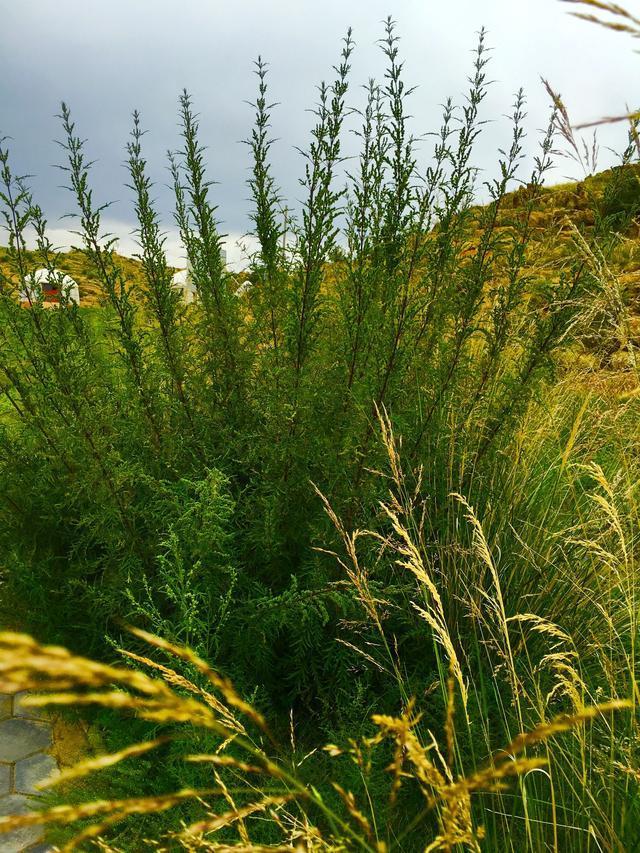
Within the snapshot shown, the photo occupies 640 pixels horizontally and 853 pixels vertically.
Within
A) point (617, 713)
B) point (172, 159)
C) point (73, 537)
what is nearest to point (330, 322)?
point (172, 159)

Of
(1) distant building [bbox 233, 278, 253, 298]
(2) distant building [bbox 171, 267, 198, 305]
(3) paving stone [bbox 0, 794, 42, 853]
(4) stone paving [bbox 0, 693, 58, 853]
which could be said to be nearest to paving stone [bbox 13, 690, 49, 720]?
(4) stone paving [bbox 0, 693, 58, 853]

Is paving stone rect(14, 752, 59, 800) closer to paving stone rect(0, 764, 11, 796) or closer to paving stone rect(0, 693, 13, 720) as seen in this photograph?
paving stone rect(0, 764, 11, 796)

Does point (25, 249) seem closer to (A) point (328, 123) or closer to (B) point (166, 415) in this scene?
(B) point (166, 415)

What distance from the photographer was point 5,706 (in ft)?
11.0

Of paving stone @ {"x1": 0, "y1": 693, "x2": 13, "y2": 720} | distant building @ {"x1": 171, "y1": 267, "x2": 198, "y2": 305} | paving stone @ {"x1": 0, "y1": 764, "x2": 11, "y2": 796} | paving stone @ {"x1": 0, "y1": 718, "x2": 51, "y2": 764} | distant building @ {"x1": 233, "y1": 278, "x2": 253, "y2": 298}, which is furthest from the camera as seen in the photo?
distant building @ {"x1": 233, "y1": 278, "x2": 253, "y2": 298}

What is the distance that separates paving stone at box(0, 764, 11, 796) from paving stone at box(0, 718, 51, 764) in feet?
0.16

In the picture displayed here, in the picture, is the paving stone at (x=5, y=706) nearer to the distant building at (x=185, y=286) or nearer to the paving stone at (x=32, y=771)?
the paving stone at (x=32, y=771)

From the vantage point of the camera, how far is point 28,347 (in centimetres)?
329

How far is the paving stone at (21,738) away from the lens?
3037mm

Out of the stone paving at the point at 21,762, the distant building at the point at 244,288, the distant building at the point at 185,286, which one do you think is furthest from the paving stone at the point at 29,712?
the distant building at the point at 244,288

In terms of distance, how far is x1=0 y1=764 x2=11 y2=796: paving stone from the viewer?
2.81 metres

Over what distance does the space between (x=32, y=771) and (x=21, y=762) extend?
92mm

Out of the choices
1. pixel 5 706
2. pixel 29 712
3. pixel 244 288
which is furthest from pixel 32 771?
pixel 244 288

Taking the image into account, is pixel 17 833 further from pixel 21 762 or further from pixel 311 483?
pixel 311 483
